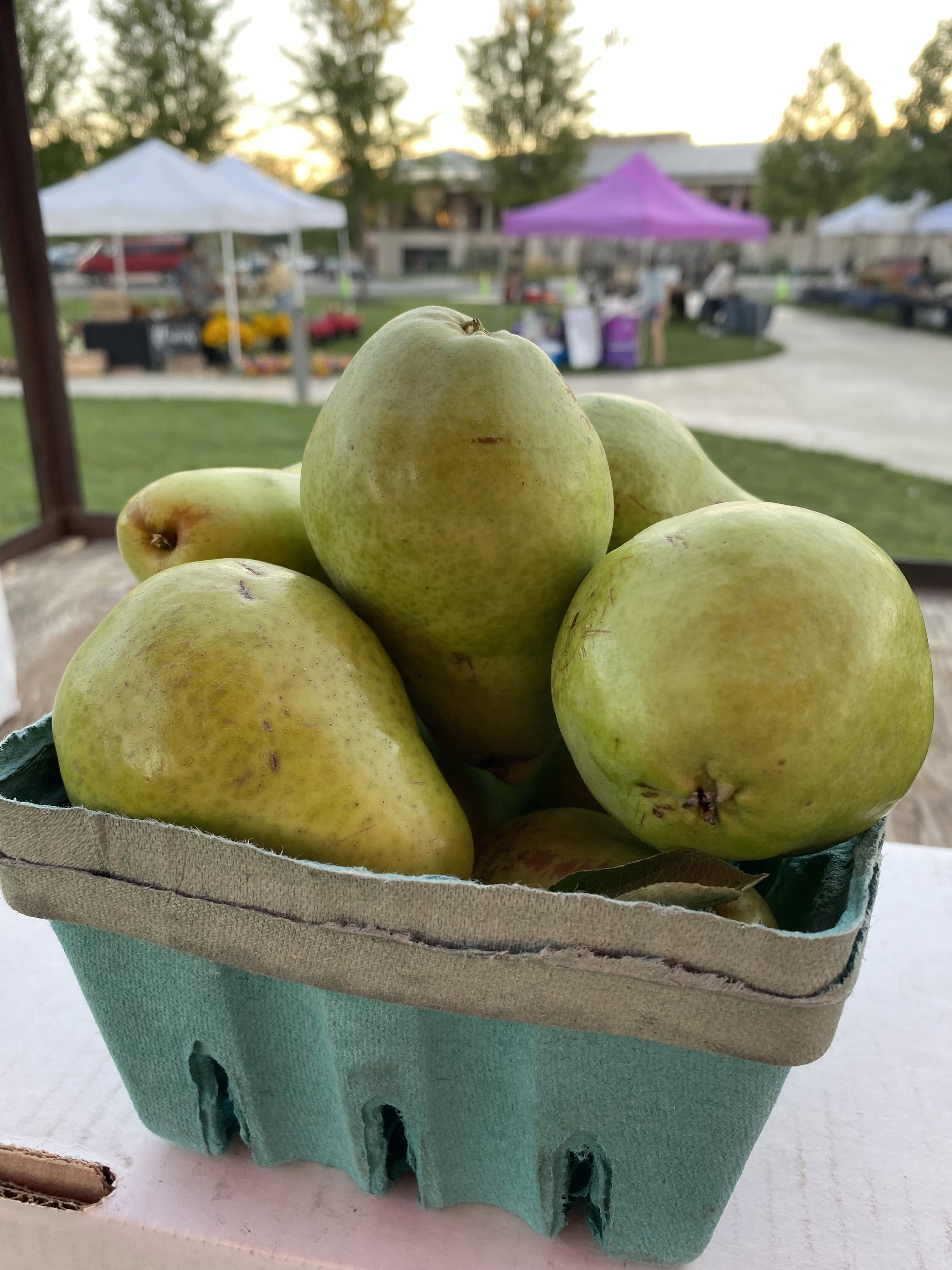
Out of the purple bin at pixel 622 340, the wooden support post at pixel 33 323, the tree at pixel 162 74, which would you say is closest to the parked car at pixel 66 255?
the tree at pixel 162 74

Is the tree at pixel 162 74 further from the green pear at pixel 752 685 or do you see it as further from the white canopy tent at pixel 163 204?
the green pear at pixel 752 685

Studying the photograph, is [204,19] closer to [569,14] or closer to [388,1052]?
[569,14]

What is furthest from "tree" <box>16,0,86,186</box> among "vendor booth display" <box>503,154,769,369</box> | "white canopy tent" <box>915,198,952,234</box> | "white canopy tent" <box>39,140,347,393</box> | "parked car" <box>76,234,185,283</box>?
"white canopy tent" <box>915,198,952,234</box>

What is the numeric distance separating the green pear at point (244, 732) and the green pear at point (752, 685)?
0.12 metres

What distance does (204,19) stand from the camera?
11.3m

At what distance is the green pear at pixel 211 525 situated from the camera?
28.1 inches

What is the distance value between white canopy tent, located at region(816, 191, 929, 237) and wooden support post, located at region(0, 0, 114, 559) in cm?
1331

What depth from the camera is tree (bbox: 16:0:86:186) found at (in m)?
8.15

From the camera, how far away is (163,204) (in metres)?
7.97

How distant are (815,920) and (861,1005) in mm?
316

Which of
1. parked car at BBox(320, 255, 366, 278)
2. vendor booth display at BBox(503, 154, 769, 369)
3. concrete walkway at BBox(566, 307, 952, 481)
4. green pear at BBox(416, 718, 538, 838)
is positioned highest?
vendor booth display at BBox(503, 154, 769, 369)

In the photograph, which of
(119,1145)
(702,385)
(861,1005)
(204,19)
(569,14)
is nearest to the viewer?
(119,1145)

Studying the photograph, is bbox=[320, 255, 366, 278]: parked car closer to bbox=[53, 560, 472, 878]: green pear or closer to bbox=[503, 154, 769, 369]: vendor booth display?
bbox=[503, 154, 769, 369]: vendor booth display

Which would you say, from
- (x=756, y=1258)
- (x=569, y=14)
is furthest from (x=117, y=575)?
(x=569, y=14)
